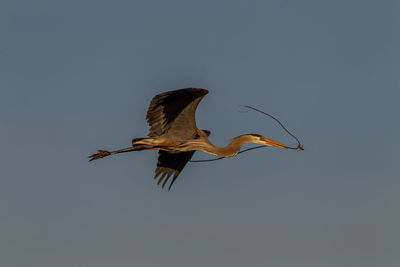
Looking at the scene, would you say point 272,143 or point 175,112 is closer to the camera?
point 175,112

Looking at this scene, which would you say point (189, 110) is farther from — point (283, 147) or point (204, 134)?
point (283, 147)

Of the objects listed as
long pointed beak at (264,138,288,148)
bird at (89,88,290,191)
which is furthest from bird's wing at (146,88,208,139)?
long pointed beak at (264,138,288,148)

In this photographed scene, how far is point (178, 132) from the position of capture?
60.1ft

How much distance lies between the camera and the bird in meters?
17.3

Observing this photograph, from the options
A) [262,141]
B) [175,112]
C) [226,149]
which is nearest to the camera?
[175,112]

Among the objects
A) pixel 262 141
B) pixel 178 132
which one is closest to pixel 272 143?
pixel 262 141

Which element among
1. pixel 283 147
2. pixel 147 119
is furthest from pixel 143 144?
pixel 283 147

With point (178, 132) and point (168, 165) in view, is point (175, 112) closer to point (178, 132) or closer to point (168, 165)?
point (178, 132)

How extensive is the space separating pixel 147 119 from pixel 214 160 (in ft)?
7.46

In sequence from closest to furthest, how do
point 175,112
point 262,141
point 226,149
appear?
point 175,112, point 226,149, point 262,141

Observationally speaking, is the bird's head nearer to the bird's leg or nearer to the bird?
the bird

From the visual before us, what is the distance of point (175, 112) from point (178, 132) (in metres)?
0.68

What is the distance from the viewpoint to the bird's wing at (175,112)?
17.1m

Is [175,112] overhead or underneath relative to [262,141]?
overhead
